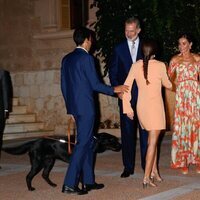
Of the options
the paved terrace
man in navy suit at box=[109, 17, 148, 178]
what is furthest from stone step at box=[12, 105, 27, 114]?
man in navy suit at box=[109, 17, 148, 178]

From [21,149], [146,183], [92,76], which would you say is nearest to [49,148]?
[21,149]

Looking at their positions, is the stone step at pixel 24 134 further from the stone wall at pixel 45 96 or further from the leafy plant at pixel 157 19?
the leafy plant at pixel 157 19

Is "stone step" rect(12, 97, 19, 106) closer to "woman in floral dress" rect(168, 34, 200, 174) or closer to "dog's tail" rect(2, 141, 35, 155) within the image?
"woman in floral dress" rect(168, 34, 200, 174)

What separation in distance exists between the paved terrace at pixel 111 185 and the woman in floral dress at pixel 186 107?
187 millimetres

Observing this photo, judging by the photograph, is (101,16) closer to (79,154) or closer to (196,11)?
(196,11)

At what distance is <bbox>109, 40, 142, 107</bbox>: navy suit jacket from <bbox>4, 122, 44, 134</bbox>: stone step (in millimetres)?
5754

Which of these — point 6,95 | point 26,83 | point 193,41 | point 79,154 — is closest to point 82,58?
point 79,154

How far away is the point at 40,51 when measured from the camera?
13078mm

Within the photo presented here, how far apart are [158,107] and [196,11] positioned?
14.8 ft

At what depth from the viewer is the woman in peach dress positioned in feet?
18.4

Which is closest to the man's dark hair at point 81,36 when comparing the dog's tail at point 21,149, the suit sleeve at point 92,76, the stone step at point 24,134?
the suit sleeve at point 92,76

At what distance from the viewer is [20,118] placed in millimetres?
12461

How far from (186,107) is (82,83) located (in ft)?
5.69

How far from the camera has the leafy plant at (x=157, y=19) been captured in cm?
947
